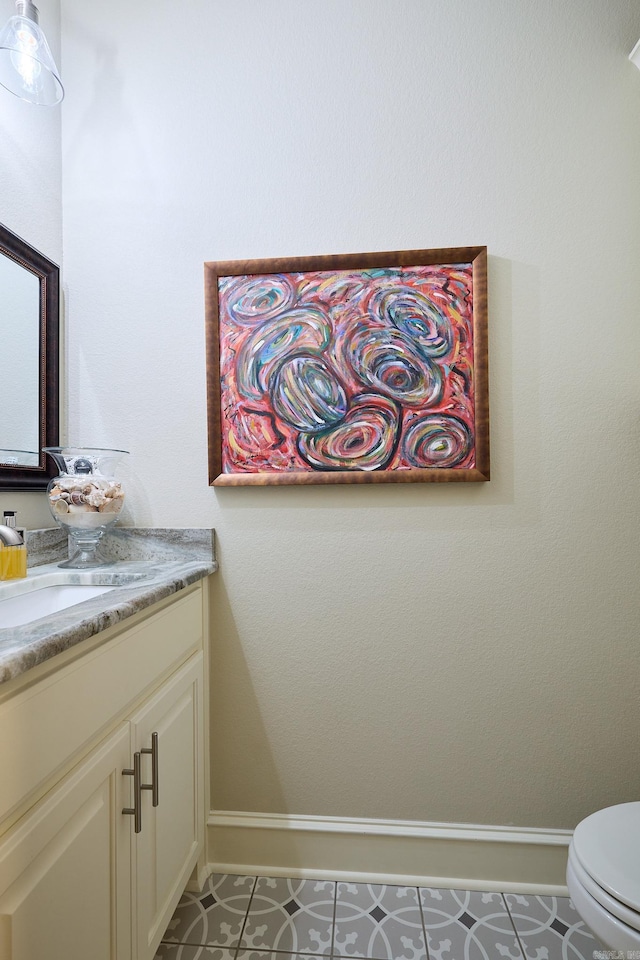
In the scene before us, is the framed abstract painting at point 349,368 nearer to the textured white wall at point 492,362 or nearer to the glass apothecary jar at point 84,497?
the textured white wall at point 492,362

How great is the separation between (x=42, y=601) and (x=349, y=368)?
0.99 meters

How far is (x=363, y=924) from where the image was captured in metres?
1.39

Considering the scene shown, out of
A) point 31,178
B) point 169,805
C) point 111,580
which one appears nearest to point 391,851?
point 169,805

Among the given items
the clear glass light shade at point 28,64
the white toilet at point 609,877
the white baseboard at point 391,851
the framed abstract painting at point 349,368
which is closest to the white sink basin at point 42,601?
the framed abstract painting at point 349,368

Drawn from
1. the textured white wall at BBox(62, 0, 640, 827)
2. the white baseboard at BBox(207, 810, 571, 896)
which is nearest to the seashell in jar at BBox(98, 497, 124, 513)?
the textured white wall at BBox(62, 0, 640, 827)

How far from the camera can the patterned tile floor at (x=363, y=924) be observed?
4.26 ft

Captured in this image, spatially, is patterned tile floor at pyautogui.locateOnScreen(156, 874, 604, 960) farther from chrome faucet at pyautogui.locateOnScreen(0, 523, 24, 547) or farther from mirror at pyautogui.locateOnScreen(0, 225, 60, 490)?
mirror at pyautogui.locateOnScreen(0, 225, 60, 490)

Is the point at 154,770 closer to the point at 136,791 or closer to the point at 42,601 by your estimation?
the point at 136,791

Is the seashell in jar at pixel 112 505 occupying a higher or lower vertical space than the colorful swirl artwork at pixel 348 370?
lower

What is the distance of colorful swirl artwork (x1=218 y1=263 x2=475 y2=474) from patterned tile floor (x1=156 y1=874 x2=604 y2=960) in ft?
3.80

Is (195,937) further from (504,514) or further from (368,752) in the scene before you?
(504,514)

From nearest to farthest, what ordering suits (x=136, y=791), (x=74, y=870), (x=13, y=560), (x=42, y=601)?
(x=74, y=870) < (x=136, y=791) < (x=13, y=560) < (x=42, y=601)

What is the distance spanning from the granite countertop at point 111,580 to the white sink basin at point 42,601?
2cm

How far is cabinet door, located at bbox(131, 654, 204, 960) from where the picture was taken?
1.10 m
